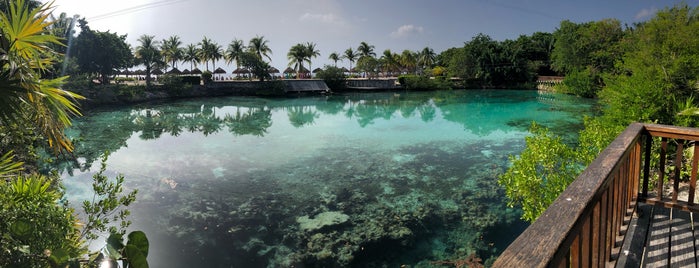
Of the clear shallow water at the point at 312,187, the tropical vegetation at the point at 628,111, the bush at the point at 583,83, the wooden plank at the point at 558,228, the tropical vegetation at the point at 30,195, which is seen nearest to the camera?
the wooden plank at the point at 558,228

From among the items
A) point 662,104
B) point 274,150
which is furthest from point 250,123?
point 662,104

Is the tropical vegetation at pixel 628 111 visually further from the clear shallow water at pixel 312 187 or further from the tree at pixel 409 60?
the tree at pixel 409 60

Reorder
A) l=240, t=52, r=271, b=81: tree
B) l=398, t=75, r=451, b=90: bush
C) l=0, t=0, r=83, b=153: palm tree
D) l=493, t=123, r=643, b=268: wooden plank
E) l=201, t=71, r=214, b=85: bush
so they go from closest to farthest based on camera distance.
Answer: l=493, t=123, r=643, b=268: wooden plank
l=0, t=0, r=83, b=153: palm tree
l=201, t=71, r=214, b=85: bush
l=240, t=52, r=271, b=81: tree
l=398, t=75, r=451, b=90: bush

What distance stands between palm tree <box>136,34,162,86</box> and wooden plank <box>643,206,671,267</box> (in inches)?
1950

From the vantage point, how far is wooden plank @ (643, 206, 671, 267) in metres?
2.52

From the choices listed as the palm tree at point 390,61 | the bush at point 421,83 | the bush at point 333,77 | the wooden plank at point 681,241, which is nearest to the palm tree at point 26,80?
the wooden plank at point 681,241

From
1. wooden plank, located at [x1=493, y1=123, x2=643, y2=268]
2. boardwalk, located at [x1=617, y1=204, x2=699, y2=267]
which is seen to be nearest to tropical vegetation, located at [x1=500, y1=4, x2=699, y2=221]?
boardwalk, located at [x1=617, y1=204, x2=699, y2=267]

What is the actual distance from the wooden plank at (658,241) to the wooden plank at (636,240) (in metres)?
0.03

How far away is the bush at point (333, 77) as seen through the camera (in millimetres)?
53469

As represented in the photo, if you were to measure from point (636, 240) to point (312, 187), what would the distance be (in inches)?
382

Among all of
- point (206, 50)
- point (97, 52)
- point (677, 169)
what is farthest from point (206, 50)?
point (677, 169)

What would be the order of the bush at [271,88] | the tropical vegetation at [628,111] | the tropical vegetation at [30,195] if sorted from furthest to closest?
1. the bush at [271,88]
2. the tropical vegetation at [628,111]
3. the tropical vegetation at [30,195]

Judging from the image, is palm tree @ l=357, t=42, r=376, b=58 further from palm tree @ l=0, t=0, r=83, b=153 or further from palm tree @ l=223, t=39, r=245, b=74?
palm tree @ l=0, t=0, r=83, b=153

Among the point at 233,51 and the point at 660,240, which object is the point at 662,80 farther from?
the point at 233,51
